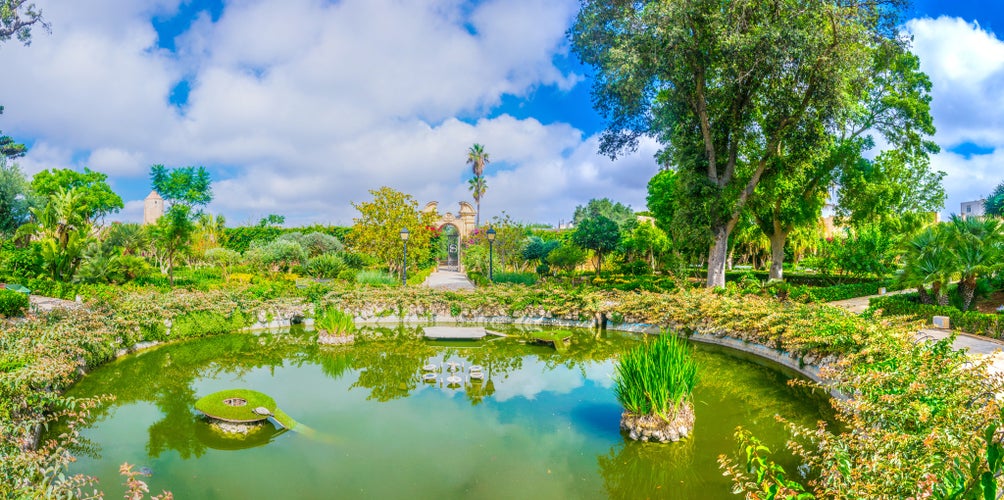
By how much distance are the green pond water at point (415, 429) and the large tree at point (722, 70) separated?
25.6 ft

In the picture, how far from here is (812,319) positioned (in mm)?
8539

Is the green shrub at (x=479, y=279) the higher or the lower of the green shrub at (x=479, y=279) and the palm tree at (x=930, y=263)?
the lower

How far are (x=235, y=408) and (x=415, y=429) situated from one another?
2.15 meters

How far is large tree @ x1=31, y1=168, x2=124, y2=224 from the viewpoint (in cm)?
3572

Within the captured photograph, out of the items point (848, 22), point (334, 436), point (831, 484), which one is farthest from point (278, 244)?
point (831, 484)

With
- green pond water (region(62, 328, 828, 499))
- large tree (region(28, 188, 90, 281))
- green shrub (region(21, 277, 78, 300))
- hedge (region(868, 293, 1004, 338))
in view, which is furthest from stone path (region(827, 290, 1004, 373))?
large tree (region(28, 188, 90, 281))

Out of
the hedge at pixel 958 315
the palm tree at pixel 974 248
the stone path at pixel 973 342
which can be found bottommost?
the stone path at pixel 973 342

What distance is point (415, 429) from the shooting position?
615cm

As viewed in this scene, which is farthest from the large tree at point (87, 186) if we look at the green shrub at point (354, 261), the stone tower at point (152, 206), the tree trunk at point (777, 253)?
the tree trunk at point (777, 253)

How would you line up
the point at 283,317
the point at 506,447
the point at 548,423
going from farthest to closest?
1. the point at 283,317
2. the point at 548,423
3. the point at 506,447

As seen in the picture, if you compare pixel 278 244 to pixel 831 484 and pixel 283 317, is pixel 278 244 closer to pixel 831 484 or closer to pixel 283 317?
pixel 283 317

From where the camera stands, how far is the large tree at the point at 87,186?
35.7 metres

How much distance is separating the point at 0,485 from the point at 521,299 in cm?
1100

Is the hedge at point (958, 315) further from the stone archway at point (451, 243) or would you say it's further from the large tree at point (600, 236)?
the stone archway at point (451, 243)
